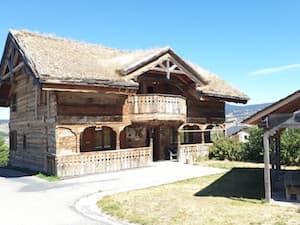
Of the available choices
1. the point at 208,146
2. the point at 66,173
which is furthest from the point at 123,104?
the point at 208,146

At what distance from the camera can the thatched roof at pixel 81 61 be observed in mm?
18609

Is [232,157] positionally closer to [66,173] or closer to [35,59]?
[66,173]

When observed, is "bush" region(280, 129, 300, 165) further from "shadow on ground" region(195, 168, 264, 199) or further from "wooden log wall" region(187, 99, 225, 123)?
"wooden log wall" region(187, 99, 225, 123)

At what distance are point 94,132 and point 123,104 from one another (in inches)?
102

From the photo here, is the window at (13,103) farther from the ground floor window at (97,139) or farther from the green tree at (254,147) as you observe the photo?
the green tree at (254,147)

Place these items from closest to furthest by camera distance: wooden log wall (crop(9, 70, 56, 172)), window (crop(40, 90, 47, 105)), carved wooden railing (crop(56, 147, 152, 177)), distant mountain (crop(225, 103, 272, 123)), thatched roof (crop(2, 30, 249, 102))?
carved wooden railing (crop(56, 147, 152, 177)) → thatched roof (crop(2, 30, 249, 102)) → wooden log wall (crop(9, 70, 56, 172)) → window (crop(40, 90, 47, 105)) → distant mountain (crop(225, 103, 272, 123))

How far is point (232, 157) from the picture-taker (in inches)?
992

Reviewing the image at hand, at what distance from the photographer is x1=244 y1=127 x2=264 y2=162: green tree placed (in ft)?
77.9

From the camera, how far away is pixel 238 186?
1445 centimetres

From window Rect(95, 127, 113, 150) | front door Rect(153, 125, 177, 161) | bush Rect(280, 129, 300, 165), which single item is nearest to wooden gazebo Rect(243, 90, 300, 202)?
bush Rect(280, 129, 300, 165)

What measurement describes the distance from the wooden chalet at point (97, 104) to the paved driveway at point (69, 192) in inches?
71.3

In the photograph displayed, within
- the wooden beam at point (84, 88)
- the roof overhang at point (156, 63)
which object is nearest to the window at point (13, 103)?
the roof overhang at point (156, 63)

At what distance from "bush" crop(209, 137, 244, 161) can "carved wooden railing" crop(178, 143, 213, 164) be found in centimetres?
50

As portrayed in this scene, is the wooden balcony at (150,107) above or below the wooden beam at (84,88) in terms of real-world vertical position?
below
